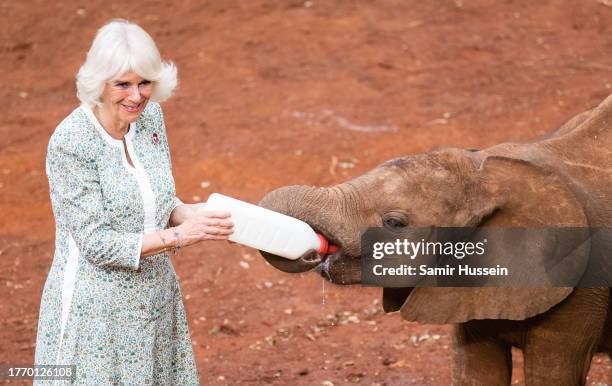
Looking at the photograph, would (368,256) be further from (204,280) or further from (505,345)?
(204,280)

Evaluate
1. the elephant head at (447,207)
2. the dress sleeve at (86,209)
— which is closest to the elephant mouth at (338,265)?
the elephant head at (447,207)

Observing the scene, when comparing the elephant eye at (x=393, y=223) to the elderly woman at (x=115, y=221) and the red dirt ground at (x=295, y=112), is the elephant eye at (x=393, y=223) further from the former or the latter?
the red dirt ground at (x=295, y=112)

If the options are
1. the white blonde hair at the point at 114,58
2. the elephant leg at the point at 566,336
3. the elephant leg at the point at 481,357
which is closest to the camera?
the white blonde hair at the point at 114,58

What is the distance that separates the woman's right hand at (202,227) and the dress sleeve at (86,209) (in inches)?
7.3

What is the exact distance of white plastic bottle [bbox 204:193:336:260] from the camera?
15.9 feet

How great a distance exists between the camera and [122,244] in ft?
15.4

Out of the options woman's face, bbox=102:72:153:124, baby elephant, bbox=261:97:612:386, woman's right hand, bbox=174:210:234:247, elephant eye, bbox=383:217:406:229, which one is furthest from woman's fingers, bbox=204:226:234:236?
elephant eye, bbox=383:217:406:229

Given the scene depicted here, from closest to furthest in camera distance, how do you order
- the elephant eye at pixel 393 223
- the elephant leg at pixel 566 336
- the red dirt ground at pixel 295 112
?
the elephant eye at pixel 393 223, the elephant leg at pixel 566 336, the red dirt ground at pixel 295 112

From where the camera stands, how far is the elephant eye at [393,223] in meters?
5.40

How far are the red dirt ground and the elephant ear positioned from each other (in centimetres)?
218

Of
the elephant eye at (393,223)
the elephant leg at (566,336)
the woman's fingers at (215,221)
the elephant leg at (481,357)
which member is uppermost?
the woman's fingers at (215,221)

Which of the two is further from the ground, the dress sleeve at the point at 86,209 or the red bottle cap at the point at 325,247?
the dress sleeve at the point at 86,209

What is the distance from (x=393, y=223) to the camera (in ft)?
17.7

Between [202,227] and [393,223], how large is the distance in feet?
3.63
